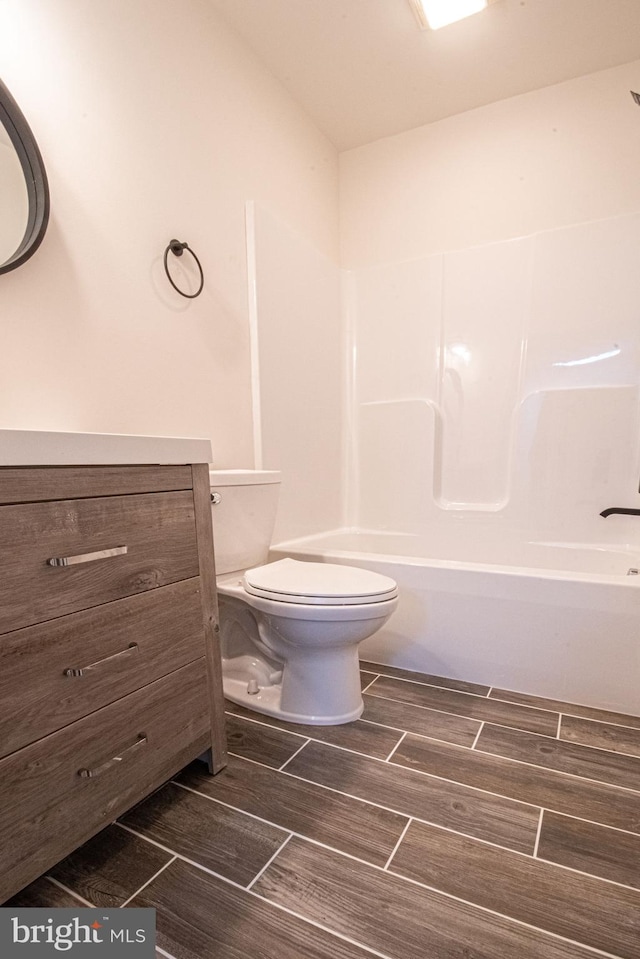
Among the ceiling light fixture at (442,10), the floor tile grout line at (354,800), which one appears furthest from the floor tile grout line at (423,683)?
the ceiling light fixture at (442,10)

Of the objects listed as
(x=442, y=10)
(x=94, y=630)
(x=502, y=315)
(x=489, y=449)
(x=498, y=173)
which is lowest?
(x=94, y=630)

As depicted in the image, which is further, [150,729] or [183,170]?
[183,170]

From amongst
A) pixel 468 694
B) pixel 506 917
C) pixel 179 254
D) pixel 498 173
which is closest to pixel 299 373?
pixel 179 254

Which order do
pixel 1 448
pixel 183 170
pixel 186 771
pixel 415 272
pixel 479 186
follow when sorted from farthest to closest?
pixel 415 272 < pixel 479 186 < pixel 183 170 < pixel 186 771 < pixel 1 448

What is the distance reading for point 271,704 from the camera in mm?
1505

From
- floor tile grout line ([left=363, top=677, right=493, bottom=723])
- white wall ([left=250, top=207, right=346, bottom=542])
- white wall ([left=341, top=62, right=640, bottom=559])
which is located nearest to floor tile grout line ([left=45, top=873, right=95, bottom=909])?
floor tile grout line ([left=363, top=677, right=493, bottom=723])

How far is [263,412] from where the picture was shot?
2.00 metres

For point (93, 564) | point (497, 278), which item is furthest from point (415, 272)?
point (93, 564)

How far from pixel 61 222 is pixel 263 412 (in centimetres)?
98

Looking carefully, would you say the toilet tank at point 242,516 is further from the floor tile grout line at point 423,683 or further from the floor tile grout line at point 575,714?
the floor tile grout line at point 575,714

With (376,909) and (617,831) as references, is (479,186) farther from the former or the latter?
(376,909)

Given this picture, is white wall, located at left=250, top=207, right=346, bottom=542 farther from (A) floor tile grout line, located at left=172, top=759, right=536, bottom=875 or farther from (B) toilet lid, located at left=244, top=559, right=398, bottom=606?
(A) floor tile grout line, located at left=172, top=759, right=536, bottom=875

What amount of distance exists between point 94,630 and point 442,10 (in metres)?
2.39

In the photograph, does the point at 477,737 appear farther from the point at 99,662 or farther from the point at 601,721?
the point at 99,662
